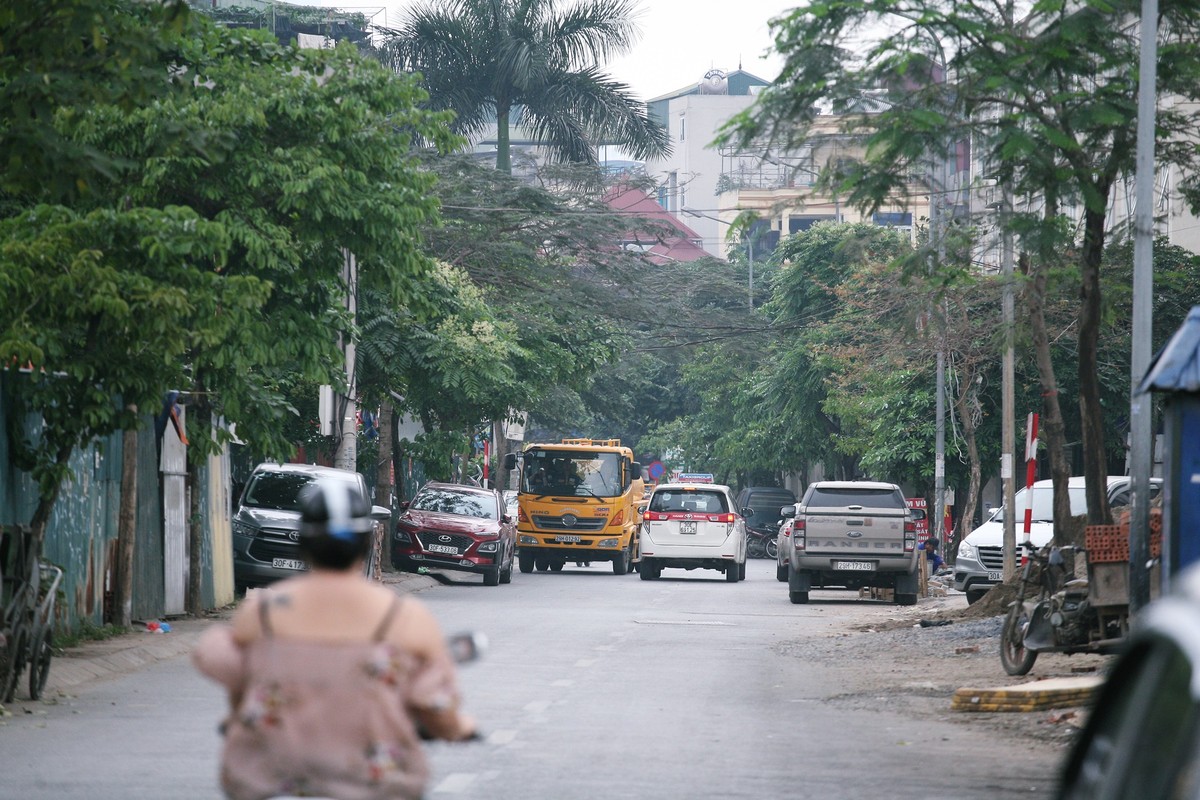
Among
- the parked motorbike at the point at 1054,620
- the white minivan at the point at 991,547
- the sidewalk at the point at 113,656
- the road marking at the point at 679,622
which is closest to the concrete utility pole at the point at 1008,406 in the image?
the white minivan at the point at 991,547

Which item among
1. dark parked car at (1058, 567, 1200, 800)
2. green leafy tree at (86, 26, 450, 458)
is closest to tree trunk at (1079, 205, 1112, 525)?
green leafy tree at (86, 26, 450, 458)

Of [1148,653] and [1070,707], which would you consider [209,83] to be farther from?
[1148,653]

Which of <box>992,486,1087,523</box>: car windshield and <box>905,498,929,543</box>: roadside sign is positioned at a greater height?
<box>992,486,1087,523</box>: car windshield

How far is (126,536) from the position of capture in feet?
61.7

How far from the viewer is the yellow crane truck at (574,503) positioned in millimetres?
39719

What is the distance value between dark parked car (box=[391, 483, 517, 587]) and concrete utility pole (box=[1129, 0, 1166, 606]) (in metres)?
19.1

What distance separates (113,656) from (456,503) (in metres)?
17.5

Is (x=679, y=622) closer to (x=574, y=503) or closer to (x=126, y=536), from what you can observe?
(x=126, y=536)

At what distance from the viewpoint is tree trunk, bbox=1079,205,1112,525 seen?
54.7ft

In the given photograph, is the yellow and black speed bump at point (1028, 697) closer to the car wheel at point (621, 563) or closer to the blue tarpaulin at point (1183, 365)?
the blue tarpaulin at point (1183, 365)

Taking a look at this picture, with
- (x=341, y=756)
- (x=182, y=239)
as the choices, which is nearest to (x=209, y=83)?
Result: (x=182, y=239)

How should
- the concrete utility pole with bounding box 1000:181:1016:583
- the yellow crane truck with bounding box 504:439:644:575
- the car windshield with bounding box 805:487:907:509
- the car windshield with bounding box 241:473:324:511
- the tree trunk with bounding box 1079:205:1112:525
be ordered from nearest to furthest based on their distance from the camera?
the tree trunk with bounding box 1079:205:1112:525, the concrete utility pole with bounding box 1000:181:1016:583, the car windshield with bounding box 241:473:324:511, the car windshield with bounding box 805:487:907:509, the yellow crane truck with bounding box 504:439:644:575

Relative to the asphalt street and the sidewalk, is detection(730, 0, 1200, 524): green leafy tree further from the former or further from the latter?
the sidewalk

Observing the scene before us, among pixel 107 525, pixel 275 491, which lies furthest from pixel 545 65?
pixel 107 525
